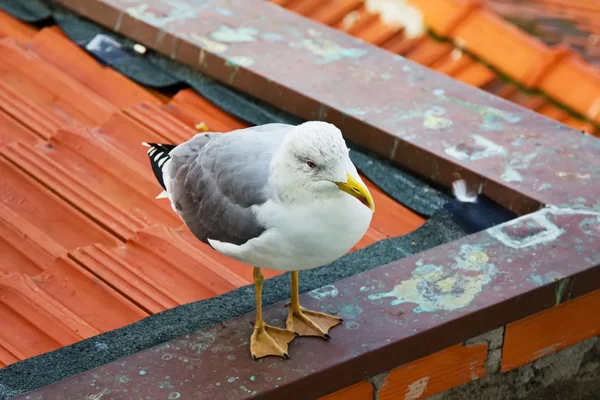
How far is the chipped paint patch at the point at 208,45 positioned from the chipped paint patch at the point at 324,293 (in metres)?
1.57

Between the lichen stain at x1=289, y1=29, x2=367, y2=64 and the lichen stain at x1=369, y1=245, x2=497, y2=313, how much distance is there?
4.83ft

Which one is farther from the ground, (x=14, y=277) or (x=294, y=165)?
(x=294, y=165)

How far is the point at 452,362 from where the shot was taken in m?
2.72

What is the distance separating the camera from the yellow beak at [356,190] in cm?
225

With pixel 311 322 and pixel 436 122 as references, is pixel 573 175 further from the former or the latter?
pixel 311 322

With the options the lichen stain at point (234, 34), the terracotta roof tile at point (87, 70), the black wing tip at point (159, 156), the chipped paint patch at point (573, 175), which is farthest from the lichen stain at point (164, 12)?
the chipped paint patch at point (573, 175)

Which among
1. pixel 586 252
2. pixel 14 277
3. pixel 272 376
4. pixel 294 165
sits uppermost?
pixel 294 165

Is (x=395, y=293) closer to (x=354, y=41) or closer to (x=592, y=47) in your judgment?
(x=354, y=41)

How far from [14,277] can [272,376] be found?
3.09ft

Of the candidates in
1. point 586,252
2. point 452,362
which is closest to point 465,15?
point 586,252

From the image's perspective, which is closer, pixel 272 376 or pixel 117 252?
pixel 272 376

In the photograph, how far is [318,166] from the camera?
2266mm

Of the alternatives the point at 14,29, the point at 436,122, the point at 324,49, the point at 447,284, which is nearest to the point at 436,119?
the point at 436,122

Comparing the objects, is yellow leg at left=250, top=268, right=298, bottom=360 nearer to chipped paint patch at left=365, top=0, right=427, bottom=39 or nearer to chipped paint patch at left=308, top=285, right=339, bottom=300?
chipped paint patch at left=308, top=285, right=339, bottom=300
